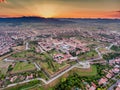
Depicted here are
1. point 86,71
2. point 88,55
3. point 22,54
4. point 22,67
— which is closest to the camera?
point 86,71

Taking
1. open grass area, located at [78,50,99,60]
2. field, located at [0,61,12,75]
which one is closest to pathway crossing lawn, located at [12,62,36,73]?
field, located at [0,61,12,75]

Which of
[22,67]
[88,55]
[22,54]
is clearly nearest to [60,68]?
[22,67]

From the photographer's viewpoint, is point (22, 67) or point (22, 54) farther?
point (22, 54)

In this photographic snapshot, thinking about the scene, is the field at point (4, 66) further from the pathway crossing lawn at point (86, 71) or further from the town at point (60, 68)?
the pathway crossing lawn at point (86, 71)

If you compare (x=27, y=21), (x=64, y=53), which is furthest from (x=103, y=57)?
(x=27, y=21)

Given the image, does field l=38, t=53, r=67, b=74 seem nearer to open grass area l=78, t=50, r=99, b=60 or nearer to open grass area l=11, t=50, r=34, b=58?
open grass area l=11, t=50, r=34, b=58

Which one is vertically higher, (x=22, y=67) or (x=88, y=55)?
(x=88, y=55)

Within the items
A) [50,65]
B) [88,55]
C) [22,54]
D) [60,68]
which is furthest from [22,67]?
[88,55]

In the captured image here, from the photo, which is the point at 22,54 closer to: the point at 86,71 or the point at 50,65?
the point at 50,65

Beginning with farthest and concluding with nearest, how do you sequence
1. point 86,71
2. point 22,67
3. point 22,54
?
point 22,54 < point 22,67 < point 86,71
